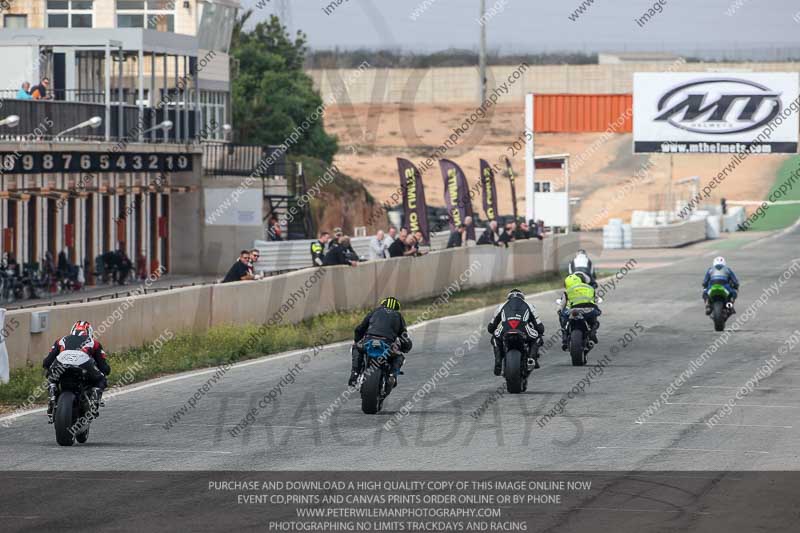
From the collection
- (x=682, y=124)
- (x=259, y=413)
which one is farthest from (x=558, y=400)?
(x=682, y=124)

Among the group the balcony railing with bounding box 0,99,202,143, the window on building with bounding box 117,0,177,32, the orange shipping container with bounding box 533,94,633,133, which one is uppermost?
the window on building with bounding box 117,0,177,32

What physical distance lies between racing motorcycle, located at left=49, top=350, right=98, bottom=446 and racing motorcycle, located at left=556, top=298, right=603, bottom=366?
8.95 meters

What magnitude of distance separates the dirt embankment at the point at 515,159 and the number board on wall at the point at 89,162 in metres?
40.9

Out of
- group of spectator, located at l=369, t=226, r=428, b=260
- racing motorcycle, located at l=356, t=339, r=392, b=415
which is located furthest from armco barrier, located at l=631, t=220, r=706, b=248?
racing motorcycle, located at l=356, t=339, r=392, b=415

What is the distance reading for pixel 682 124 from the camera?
52.2 m

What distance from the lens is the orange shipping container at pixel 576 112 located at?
4991cm

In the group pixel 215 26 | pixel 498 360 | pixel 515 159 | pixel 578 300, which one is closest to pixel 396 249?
pixel 578 300

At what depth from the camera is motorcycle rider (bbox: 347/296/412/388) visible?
16.9 meters

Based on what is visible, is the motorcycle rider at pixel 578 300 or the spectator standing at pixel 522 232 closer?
the motorcycle rider at pixel 578 300

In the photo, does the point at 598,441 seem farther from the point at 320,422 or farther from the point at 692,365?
the point at 692,365

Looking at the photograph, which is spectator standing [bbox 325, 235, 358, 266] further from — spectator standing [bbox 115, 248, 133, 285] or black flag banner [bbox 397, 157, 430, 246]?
black flag banner [bbox 397, 157, 430, 246]

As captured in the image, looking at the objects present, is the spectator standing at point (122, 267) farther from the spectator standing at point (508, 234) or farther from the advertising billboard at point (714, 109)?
the advertising billboard at point (714, 109)

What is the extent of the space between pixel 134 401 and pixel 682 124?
37.7 metres

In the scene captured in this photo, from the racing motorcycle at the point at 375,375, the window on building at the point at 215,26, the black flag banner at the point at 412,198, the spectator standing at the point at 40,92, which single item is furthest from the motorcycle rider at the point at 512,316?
the window on building at the point at 215,26
